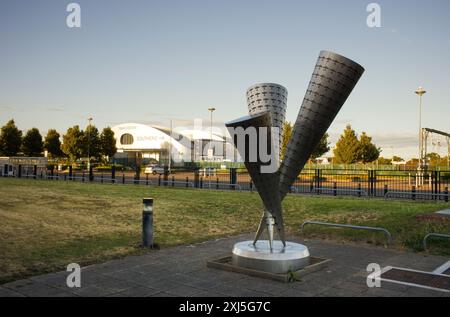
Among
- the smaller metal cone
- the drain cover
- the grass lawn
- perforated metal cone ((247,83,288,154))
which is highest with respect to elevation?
perforated metal cone ((247,83,288,154))

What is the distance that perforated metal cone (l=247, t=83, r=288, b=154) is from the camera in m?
7.28

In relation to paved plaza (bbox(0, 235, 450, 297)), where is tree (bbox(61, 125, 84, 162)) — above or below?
above

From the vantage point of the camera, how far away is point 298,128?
276 inches

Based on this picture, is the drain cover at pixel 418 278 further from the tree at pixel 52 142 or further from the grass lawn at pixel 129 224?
the tree at pixel 52 142

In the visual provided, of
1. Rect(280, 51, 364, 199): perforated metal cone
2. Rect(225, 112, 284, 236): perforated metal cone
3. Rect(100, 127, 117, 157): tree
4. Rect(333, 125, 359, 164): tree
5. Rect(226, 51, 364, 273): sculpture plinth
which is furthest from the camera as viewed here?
Rect(100, 127, 117, 157): tree

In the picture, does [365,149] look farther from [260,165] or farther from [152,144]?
[152,144]

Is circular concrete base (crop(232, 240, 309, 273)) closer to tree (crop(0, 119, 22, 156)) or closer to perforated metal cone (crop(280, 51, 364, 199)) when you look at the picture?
perforated metal cone (crop(280, 51, 364, 199))

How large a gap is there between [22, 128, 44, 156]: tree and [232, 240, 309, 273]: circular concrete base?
68081 millimetres

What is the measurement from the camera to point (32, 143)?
67.4m

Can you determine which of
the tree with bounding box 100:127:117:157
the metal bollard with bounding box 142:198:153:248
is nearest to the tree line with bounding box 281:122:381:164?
the tree with bounding box 100:127:117:157

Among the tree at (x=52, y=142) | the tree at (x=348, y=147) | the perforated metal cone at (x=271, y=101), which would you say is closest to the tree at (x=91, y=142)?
the tree at (x=52, y=142)
